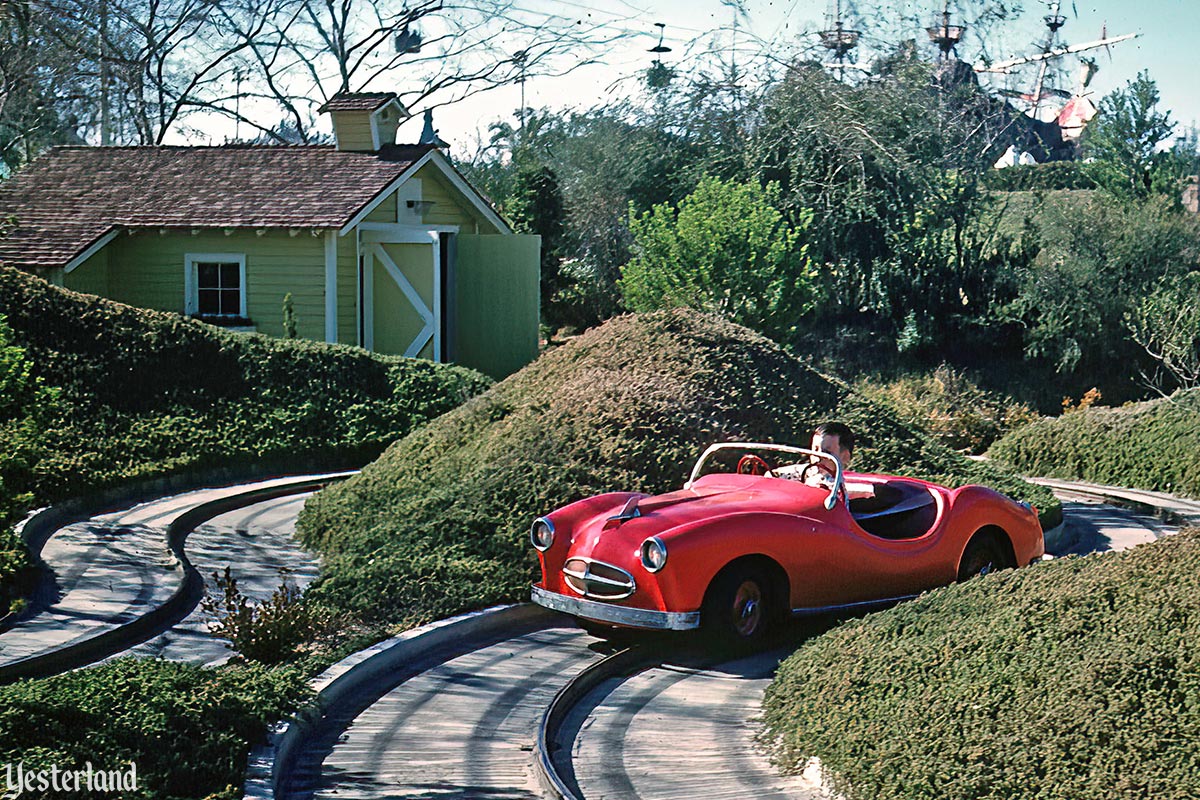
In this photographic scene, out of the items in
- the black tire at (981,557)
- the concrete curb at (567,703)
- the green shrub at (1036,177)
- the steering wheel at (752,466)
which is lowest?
the concrete curb at (567,703)

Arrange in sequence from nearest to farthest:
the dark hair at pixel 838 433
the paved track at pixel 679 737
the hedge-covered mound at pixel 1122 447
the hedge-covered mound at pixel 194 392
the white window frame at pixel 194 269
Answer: the paved track at pixel 679 737 → the dark hair at pixel 838 433 → the hedge-covered mound at pixel 194 392 → the hedge-covered mound at pixel 1122 447 → the white window frame at pixel 194 269

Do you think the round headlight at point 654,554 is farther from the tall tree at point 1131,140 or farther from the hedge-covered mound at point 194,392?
the tall tree at point 1131,140

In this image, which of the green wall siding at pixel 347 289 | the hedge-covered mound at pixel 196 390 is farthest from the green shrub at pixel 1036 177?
the hedge-covered mound at pixel 196 390

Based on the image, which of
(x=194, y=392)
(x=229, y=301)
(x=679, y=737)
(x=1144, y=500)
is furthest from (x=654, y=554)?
(x=229, y=301)

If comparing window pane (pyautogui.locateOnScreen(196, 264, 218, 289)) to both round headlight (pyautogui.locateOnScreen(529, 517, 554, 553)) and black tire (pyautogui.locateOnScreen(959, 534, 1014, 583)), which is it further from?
black tire (pyautogui.locateOnScreen(959, 534, 1014, 583))

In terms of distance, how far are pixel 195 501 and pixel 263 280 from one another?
992 centimetres

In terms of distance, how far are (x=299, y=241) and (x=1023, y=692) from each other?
2021 centimetres

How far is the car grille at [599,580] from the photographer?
8.73 metres

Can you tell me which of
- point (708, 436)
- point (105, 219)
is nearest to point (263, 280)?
point (105, 219)

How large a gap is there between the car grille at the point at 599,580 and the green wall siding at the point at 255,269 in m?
16.3

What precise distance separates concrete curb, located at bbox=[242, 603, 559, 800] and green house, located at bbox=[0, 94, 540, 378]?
15.0m

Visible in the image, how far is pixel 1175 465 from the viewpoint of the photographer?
17.4 metres

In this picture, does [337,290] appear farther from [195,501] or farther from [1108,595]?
[1108,595]

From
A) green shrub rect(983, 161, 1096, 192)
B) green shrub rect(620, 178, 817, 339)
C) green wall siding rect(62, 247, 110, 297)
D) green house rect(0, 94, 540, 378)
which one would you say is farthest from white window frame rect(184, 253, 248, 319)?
green shrub rect(983, 161, 1096, 192)
